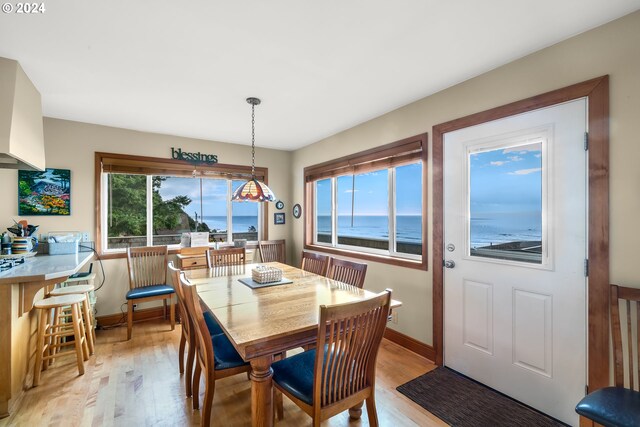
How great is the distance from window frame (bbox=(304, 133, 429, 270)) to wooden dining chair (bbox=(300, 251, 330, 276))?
0.71 m

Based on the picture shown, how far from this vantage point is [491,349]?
2225 millimetres

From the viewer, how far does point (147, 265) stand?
12.2 feet

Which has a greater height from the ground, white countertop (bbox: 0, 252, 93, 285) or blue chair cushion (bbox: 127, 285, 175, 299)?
white countertop (bbox: 0, 252, 93, 285)

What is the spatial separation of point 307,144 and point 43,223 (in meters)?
3.48

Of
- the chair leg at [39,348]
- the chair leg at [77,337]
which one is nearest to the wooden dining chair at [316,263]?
the chair leg at [77,337]

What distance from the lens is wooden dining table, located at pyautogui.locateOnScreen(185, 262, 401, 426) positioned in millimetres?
1409

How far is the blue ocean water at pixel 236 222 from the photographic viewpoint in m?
4.45

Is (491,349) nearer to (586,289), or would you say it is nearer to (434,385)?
(434,385)

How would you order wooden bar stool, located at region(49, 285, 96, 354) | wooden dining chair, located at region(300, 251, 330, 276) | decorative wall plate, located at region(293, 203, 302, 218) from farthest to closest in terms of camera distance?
decorative wall plate, located at region(293, 203, 302, 218), wooden dining chair, located at region(300, 251, 330, 276), wooden bar stool, located at region(49, 285, 96, 354)

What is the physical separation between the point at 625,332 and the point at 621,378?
29 cm

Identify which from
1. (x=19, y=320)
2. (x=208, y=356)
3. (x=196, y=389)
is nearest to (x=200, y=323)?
(x=208, y=356)

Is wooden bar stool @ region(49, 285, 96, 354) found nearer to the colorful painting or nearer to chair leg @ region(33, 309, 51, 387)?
chair leg @ region(33, 309, 51, 387)

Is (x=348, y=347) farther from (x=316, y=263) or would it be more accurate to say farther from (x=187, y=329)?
(x=316, y=263)

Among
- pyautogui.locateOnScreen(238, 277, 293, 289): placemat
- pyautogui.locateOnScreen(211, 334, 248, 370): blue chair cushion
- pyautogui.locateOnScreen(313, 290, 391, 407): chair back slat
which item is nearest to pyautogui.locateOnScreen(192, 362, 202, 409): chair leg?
pyautogui.locateOnScreen(211, 334, 248, 370): blue chair cushion
